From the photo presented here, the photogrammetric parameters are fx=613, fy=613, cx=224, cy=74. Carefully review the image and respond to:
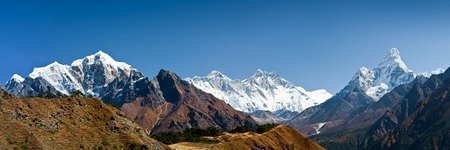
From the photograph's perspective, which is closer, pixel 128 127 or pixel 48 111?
pixel 48 111

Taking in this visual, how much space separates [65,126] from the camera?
112938mm

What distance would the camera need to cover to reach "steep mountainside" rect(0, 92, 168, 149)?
4031 inches

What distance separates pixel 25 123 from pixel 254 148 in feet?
342

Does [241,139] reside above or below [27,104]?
above

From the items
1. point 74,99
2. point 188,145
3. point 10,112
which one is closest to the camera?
point 10,112

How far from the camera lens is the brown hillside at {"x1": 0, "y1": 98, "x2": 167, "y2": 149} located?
10238cm

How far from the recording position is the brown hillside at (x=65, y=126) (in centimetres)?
10238

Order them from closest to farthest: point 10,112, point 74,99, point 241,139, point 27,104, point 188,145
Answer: point 10,112 < point 27,104 < point 74,99 < point 188,145 < point 241,139

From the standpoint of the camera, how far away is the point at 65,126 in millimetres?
112938

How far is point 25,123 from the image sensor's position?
106 m

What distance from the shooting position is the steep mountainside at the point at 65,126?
102375mm

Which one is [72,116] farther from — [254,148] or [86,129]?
[254,148]

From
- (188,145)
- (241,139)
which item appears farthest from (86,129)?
(241,139)

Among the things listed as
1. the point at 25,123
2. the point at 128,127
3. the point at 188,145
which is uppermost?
the point at 188,145
